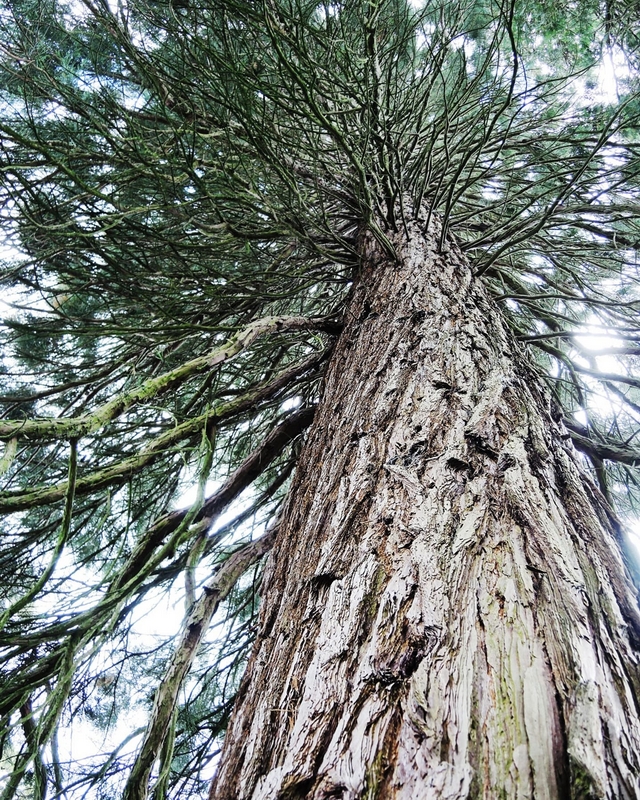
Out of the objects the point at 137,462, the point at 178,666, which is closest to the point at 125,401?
the point at 137,462

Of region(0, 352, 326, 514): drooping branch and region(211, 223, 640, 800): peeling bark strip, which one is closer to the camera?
region(211, 223, 640, 800): peeling bark strip

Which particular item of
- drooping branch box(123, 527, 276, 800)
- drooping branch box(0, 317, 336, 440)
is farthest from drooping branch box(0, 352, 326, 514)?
drooping branch box(123, 527, 276, 800)

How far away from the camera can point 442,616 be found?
0.79m

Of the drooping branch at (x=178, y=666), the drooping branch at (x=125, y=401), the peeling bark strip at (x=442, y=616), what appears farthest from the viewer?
the drooping branch at (x=178, y=666)

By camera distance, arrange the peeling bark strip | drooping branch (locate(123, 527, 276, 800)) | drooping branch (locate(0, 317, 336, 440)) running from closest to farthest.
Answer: the peeling bark strip < drooping branch (locate(0, 317, 336, 440)) < drooping branch (locate(123, 527, 276, 800))

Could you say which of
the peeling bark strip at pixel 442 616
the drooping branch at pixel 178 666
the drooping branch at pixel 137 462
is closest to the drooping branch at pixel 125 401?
the drooping branch at pixel 137 462

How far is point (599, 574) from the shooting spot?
900 mm

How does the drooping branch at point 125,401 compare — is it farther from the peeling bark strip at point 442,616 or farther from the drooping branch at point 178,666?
the drooping branch at point 178,666

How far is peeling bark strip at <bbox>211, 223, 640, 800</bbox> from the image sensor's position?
24.3 inches

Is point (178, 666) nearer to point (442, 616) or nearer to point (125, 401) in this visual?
point (125, 401)

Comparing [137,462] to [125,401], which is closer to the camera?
[125,401]

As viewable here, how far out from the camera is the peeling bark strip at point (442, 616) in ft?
2.03

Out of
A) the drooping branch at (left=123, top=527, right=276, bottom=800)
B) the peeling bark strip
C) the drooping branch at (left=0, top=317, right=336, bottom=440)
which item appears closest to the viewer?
the peeling bark strip

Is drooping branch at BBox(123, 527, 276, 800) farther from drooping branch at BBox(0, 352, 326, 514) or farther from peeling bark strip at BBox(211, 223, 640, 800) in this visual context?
drooping branch at BBox(0, 352, 326, 514)
